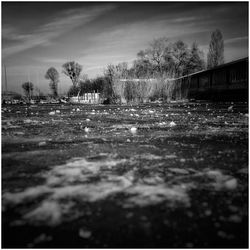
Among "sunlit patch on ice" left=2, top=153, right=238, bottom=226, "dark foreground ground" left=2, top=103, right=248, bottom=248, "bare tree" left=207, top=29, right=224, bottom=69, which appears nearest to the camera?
"dark foreground ground" left=2, top=103, right=248, bottom=248

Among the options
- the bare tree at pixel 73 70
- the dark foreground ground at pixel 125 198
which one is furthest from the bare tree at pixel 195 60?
the dark foreground ground at pixel 125 198

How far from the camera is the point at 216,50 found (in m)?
42.6

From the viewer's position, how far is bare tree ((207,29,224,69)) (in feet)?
139

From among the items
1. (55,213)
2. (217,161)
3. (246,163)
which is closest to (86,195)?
(55,213)

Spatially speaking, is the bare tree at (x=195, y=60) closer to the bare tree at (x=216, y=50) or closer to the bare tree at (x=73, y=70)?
the bare tree at (x=216, y=50)

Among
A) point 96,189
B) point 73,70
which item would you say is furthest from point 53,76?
point 96,189

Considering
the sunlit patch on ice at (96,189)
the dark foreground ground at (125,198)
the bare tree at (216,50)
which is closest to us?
the dark foreground ground at (125,198)

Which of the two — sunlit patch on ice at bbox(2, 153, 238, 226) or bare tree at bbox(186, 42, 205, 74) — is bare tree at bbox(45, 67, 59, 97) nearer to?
bare tree at bbox(186, 42, 205, 74)

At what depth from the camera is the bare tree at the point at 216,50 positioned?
42250mm

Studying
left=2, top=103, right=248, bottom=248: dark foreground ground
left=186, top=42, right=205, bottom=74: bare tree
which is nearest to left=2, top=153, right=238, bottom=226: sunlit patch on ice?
left=2, top=103, right=248, bottom=248: dark foreground ground

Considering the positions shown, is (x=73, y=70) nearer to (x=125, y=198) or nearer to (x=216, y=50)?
(x=216, y=50)

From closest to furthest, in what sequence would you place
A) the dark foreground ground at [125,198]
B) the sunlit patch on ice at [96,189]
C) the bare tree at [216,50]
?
1. the dark foreground ground at [125,198]
2. the sunlit patch on ice at [96,189]
3. the bare tree at [216,50]

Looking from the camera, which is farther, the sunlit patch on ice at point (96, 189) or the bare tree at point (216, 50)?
the bare tree at point (216, 50)

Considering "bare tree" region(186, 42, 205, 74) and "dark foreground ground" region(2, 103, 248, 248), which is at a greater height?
"bare tree" region(186, 42, 205, 74)
